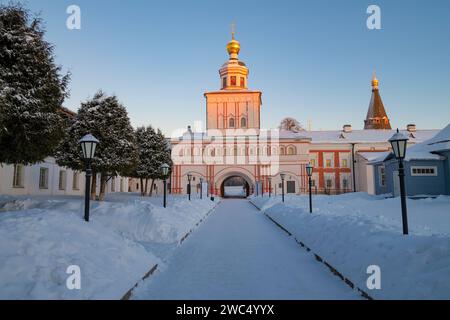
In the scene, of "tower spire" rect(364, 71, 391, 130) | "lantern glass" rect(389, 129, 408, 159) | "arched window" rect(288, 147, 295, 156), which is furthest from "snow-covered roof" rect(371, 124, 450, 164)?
"tower spire" rect(364, 71, 391, 130)

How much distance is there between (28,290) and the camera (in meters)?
4.29

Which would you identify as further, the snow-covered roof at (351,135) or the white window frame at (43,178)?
the snow-covered roof at (351,135)

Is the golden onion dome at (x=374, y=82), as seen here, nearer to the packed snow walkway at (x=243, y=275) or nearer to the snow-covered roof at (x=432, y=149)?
the snow-covered roof at (x=432, y=149)

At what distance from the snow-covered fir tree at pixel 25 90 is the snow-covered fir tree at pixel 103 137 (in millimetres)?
6412

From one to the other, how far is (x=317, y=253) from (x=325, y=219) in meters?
2.64

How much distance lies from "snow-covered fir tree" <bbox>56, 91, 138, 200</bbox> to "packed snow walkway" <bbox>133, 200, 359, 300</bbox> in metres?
12.9

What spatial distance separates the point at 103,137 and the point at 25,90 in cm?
830

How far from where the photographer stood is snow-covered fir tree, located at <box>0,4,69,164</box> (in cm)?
1237

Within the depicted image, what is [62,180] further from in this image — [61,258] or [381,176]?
[381,176]

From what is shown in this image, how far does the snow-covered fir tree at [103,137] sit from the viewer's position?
20.2 meters

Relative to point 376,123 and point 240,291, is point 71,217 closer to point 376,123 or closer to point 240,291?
point 240,291

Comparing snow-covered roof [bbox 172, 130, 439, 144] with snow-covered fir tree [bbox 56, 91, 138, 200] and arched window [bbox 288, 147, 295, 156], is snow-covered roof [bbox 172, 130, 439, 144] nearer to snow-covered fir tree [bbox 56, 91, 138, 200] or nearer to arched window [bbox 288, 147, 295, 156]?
arched window [bbox 288, 147, 295, 156]

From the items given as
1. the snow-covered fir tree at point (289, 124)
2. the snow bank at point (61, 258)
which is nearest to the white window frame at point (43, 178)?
the snow bank at point (61, 258)

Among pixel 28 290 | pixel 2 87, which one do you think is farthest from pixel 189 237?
pixel 2 87
